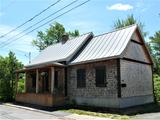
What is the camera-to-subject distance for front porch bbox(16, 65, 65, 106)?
2161cm

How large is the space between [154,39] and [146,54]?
936 inches

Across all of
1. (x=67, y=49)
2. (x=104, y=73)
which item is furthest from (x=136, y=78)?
(x=67, y=49)

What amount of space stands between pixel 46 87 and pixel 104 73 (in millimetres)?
9798

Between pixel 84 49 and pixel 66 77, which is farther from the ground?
pixel 84 49

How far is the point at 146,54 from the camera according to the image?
78.6 feet

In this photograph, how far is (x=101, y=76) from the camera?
65.1ft

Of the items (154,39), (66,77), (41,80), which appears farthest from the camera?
(154,39)

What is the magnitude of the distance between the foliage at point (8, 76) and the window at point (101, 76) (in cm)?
1409

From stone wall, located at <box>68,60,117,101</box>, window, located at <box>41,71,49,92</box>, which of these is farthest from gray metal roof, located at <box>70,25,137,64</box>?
window, located at <box>41,71,49,92</box>

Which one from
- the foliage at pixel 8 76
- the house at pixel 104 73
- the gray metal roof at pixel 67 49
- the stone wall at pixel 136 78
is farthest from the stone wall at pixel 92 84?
the foliage at pixel 8 76

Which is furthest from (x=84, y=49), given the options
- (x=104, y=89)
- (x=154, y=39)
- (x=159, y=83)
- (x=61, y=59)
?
(x=154, y=39)

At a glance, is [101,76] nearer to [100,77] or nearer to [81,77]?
[100,77]

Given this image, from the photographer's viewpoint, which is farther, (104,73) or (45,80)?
(45,80)

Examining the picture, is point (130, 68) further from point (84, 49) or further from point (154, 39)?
point (154, 39)
